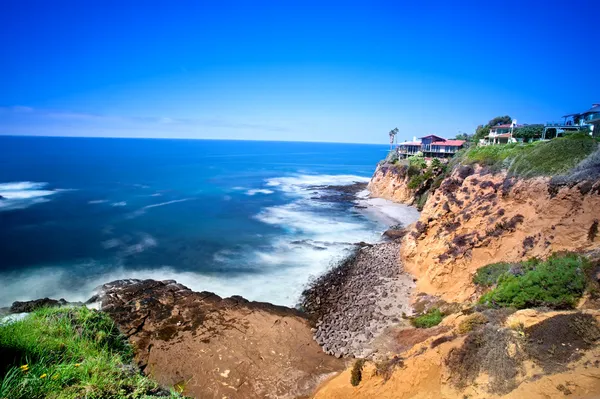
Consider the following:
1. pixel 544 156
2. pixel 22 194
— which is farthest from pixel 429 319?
pixel 22 194

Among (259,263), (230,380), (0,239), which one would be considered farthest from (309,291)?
(0,239)

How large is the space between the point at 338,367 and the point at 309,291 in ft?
29.5

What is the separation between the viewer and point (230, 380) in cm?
1588

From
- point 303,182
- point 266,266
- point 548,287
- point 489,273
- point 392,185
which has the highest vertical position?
point 548,287

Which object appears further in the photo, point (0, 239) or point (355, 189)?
point (355, 189)

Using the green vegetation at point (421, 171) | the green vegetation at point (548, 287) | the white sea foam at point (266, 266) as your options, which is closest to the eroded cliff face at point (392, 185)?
the green vegetation at point (421, 171)

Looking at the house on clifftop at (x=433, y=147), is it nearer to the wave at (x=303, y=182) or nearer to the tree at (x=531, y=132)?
the wave at (x=303, y=182)

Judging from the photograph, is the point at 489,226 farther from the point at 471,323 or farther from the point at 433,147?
the point at 433,147

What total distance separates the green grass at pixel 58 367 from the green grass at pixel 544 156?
26.9 metres

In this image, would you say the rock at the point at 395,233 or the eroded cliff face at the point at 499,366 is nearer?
the eroded cliff face at the point at 499,366

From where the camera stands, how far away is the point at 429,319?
1833 centimetres

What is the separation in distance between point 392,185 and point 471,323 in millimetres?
49621

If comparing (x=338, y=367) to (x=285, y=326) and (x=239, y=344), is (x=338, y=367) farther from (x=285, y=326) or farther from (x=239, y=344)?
(x=239, y=344)

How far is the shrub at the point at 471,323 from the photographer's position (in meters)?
12.8
